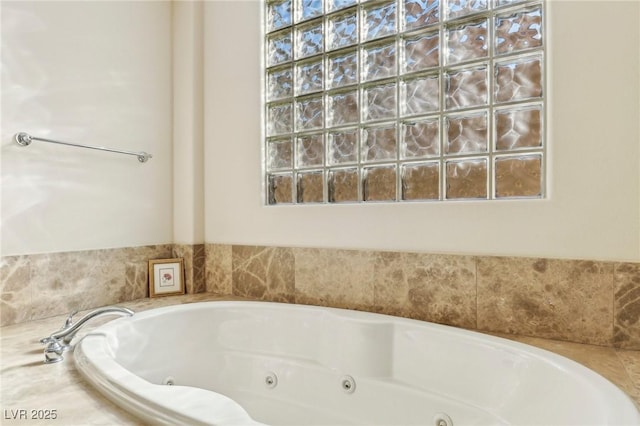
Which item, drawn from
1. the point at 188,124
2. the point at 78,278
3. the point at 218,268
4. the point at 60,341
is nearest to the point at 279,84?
the point at 188,124

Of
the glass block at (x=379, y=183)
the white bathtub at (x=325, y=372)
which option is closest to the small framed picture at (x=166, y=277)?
the white bathtub at (x=325, y=372)

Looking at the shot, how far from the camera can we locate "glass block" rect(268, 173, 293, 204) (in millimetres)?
1856

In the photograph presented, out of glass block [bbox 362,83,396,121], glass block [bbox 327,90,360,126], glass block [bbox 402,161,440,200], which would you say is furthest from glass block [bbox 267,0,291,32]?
glass block [bbox 402,161,440,200]

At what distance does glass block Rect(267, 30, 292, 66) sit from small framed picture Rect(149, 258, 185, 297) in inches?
44.0

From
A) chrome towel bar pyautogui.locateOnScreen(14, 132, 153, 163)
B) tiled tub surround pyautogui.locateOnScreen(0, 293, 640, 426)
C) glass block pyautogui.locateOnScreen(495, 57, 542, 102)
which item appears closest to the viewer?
tiled tub surround pyautogui.locateOnScreen(0, 293, 640, 426)

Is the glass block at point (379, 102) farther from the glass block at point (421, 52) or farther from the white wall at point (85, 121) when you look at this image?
the white wall at point (85, 121)

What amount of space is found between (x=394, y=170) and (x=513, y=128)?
45cm

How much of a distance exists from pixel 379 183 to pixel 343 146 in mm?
243

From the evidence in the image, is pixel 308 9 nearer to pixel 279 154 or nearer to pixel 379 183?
pixel 279 154

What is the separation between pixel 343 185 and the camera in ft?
5.57

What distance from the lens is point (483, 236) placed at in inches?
52.0

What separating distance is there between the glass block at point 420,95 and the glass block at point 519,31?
0.79 feet

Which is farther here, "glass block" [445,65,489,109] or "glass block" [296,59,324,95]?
"glass block" [296,59,324,95]

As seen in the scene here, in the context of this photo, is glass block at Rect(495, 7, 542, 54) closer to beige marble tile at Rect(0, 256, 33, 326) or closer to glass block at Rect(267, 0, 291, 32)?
glass block at Rect(267, 0, 291, 32)
